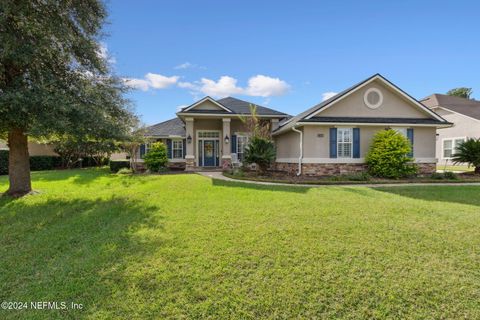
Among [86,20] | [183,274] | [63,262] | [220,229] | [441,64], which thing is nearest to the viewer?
[183,274]

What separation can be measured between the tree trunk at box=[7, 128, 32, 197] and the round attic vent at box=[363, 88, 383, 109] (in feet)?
51.5

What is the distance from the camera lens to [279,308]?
9.27 feet

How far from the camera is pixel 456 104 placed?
23.3m

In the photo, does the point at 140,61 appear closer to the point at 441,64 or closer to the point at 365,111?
the point at 365,111

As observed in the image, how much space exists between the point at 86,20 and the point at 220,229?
27.2ft

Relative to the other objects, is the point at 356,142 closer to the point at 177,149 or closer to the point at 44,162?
the point at 177,149

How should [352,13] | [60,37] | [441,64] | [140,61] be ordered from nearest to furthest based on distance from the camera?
[60,37], [352,13], [441,64], [140,61]

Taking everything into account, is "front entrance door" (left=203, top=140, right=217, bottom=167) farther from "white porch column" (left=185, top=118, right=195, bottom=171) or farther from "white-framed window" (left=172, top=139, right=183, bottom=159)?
"white-framed window" (left=172, top=139, right=183, bottom=159)

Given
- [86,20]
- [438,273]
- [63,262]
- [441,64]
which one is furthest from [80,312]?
[441,64]

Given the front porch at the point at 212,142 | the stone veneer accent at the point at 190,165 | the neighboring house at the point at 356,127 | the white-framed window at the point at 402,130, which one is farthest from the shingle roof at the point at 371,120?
the stone veneer accent at the point at 190,165

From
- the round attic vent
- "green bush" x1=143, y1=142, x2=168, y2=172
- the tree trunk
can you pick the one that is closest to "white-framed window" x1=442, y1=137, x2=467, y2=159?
the round attic vent

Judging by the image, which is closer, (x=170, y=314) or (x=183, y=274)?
(x=170, y=314)

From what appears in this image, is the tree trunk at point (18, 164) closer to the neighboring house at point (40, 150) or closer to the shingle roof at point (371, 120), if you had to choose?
the shingle roof at point (371, 120)

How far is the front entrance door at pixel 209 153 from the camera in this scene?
1856 centimetres
